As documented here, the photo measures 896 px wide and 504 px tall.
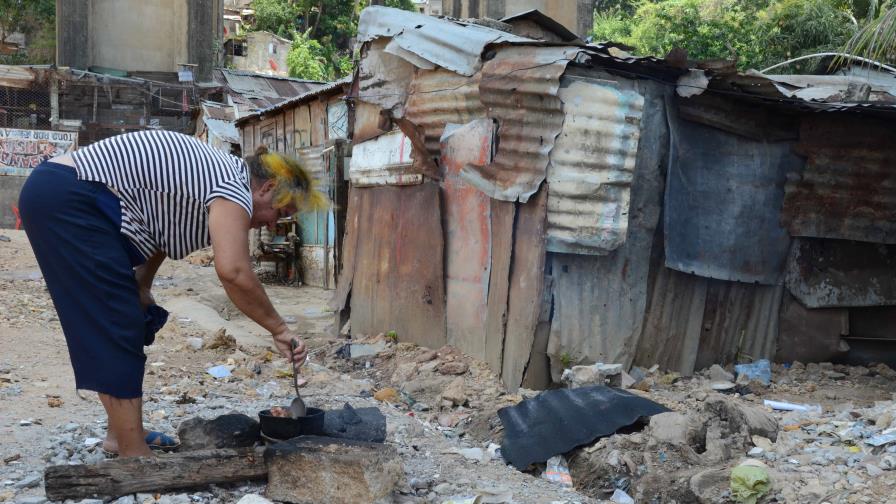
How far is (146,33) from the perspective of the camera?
1093 inches

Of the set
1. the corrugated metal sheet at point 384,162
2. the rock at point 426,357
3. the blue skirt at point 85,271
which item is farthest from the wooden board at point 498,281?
the blue skirt at point 85,271

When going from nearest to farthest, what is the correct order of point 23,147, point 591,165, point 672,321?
point 591,165
point 672,321
point 23,147

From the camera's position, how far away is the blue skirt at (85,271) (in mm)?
3379

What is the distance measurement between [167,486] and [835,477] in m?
3.11

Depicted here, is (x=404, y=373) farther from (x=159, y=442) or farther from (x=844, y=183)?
(x=844, y=183)

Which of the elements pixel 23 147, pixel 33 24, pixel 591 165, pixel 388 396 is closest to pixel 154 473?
pixel 388 396

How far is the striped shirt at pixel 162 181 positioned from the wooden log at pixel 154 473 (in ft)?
3.03

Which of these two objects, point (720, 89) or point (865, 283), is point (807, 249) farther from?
point (720, 89)

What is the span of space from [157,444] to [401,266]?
4232 millimetres

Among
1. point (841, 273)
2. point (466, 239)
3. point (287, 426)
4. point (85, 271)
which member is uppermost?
point (85, 271)

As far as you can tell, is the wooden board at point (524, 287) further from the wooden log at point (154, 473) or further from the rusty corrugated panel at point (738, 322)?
the wooden log at point (154, 473)

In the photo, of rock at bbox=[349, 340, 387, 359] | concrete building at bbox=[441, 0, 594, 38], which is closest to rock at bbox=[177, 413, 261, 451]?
rock at bbox=[349, 340, 387, 359]

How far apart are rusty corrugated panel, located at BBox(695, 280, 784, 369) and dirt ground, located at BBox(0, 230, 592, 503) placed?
1.96 meters

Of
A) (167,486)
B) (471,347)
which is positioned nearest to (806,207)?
(471,347)
